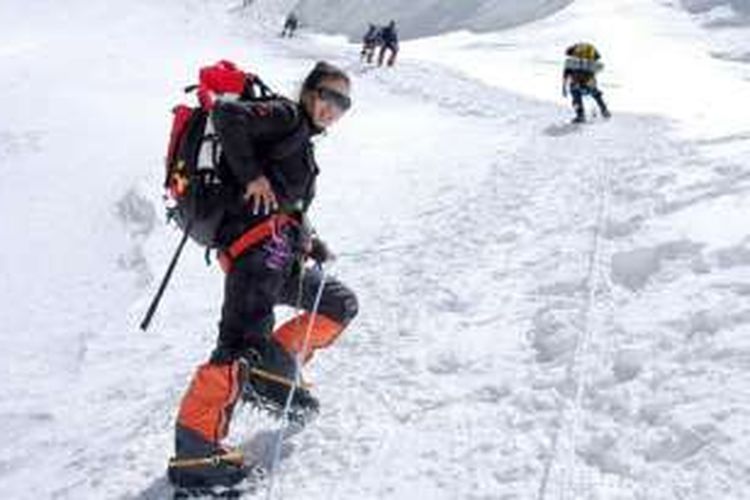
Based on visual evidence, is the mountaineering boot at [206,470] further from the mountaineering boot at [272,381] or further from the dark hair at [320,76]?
the dark hair at [320,76]

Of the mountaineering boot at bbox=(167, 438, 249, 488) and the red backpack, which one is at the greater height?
the red backpack

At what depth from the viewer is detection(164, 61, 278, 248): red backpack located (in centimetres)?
514

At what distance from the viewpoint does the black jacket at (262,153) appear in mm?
4992

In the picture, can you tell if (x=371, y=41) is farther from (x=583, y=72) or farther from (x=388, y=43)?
(x=583, y=72)

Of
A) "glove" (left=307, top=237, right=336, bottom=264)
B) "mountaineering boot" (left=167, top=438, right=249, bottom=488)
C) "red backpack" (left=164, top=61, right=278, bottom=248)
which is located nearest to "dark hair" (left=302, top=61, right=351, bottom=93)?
"red backpack" (left=164, top=61, right=278, bottom=248)

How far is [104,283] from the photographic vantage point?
1222cm

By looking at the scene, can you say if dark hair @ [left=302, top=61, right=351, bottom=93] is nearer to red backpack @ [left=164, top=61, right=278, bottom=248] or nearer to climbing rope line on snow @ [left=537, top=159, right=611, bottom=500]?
red backpack @ [left=164, top=61, right=278, bottom=248]

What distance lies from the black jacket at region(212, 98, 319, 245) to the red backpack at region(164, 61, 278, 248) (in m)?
0.05

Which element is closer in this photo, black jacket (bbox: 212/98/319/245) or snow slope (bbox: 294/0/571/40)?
black jacket (bbox: 212/98/319/245)

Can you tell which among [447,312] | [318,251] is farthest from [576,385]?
[447,312]

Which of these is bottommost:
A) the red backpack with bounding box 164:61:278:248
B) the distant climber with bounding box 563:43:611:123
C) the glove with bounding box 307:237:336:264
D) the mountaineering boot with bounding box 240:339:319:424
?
the distant climber with bounding box 563:43:611:123

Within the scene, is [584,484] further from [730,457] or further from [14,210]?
[14,210]

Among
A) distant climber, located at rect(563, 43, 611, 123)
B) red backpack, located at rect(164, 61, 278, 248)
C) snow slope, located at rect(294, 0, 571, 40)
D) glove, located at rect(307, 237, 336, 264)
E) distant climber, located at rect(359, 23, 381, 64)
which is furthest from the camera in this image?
snow slope, located at rect(294, 0, 571, 40)

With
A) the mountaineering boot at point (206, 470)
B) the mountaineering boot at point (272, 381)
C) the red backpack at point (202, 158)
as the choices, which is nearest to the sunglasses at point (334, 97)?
the red backpack at point (202, 158)
